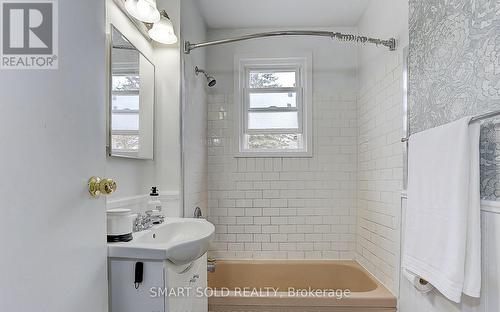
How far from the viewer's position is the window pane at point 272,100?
3434mm

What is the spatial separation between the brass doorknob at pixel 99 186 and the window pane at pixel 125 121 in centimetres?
73

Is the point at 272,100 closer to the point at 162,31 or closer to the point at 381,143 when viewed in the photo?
the point at 381,143

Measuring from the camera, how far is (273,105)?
135 inches

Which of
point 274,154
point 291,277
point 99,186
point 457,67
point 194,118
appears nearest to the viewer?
point 99,186

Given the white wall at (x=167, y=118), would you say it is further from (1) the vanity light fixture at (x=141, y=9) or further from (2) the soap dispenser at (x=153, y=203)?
(1) the vanity light fixture at (x=141, y=9)

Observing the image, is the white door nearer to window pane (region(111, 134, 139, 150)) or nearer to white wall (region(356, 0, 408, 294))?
window pane (region(111, 134, 139, 150))

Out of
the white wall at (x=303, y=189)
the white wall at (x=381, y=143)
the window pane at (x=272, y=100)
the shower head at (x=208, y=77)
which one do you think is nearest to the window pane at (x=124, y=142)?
the shower head at (x=208, y=77)

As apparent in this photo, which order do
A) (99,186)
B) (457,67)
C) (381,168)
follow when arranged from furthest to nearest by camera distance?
(381,168) < (457,67) < (99,186)

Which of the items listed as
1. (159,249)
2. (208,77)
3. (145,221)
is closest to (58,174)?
(159,249)

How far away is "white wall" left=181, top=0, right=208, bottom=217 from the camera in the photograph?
8.35 ft

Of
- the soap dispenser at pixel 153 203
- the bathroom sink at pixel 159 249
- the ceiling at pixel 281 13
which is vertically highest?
the ceiling at pixel 281 13

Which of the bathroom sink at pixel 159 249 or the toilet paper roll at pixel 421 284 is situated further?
the toilet paper roll at pixel 421 284

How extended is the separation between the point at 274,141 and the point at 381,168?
1124mm

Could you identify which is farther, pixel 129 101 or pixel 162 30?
pixel 162 30
